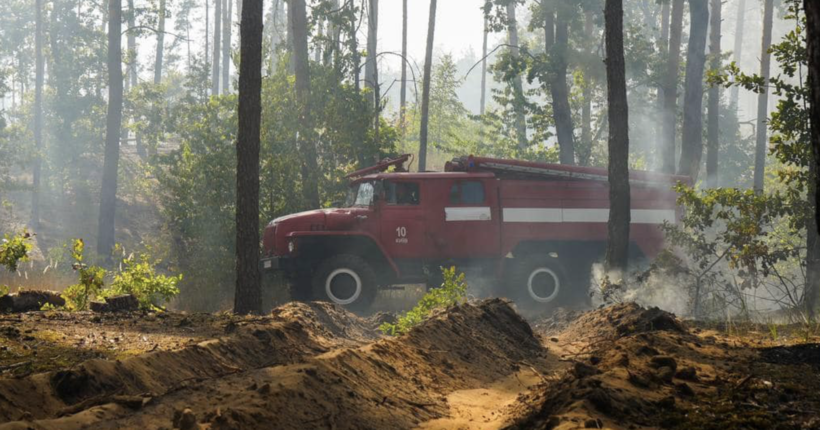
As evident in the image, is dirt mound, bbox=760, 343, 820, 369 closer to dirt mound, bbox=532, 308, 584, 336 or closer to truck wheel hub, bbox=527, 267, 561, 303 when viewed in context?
dirt mound, bbox=532, 308, 584, 336

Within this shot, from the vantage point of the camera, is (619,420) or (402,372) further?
(402,372)

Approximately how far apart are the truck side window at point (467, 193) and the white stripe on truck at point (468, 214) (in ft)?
0.49

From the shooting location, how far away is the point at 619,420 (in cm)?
626

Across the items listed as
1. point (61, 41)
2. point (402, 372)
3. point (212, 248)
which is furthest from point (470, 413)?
point (61, 41)

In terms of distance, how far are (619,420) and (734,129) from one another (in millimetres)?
52725

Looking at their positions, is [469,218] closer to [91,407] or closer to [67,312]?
[67,312]

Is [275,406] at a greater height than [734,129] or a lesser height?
lesser

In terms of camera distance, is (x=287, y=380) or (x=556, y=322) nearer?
(x=287, y=380)

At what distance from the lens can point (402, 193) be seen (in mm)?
18875

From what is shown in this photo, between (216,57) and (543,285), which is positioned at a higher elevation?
(216,57)

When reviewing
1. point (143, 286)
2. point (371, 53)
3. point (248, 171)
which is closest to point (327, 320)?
point (248, 171)

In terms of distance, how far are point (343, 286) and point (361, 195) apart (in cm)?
216

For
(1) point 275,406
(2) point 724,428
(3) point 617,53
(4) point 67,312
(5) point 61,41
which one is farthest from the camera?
(5) point 61,41

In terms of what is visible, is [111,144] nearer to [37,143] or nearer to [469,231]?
[37,143]
